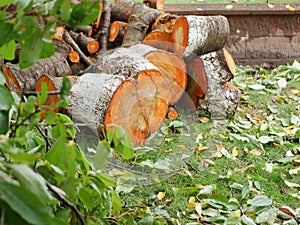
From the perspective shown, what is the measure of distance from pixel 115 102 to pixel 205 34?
115 cm

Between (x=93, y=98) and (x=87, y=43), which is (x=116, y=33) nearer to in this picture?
(x=87, y=43)

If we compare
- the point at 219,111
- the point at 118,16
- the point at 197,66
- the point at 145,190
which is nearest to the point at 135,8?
the point at 118,16

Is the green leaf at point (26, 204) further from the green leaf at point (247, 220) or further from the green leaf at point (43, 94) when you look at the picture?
the green leaf at point (247, 220)

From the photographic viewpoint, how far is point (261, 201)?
116 inches

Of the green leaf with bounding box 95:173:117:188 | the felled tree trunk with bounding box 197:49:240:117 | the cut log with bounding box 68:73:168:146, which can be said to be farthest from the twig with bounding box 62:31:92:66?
the green leaf with bounding box 95:173:117:188

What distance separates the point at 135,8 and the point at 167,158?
1.44 metres

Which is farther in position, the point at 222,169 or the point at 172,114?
the point at 172,114

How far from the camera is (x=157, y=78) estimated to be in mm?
3664

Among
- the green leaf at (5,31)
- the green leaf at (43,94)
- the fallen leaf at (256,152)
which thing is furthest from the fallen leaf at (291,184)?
the green leaf at (5,31)

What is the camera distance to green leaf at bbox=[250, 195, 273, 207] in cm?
293

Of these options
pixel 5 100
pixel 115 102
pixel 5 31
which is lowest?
pixel 115 102

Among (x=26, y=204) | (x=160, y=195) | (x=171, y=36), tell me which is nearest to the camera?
(x=26, y=204)

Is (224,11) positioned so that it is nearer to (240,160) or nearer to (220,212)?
(240,160)

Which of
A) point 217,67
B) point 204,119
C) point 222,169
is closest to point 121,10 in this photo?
point 217,67
